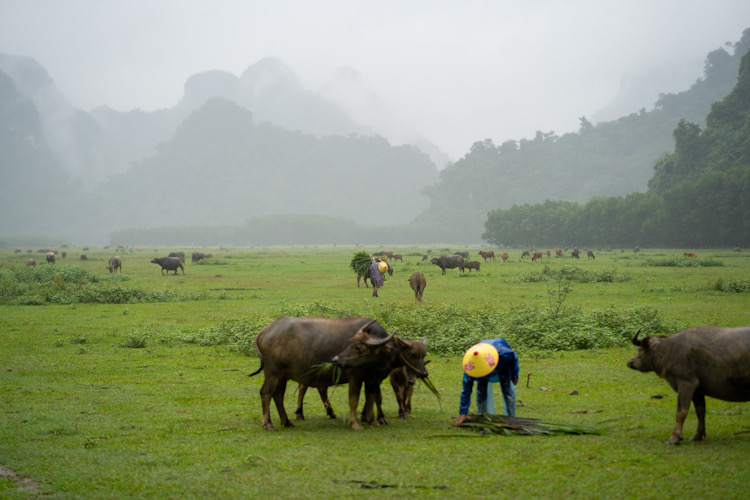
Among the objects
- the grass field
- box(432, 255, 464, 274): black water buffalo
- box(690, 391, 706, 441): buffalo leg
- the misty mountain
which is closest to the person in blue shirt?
the grass field

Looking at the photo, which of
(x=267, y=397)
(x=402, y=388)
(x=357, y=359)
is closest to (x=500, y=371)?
(x=402, y=388)

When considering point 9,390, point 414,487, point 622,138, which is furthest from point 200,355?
point 622,138

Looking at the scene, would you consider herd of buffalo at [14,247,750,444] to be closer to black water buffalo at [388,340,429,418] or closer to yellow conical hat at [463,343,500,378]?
black water buffalo at [388,340,429,418]

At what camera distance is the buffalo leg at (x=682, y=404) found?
7695mm

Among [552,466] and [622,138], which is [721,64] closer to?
[622,138]

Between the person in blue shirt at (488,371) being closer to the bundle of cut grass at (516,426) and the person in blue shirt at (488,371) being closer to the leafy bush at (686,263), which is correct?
the bundle of cut grass at (516,426)

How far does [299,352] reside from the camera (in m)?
9.38

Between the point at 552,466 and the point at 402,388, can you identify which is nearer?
the point at 552,466

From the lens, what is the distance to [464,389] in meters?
8.96

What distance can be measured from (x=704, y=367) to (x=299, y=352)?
5.32 metres

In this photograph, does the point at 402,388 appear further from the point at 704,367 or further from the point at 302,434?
the point at 704,367

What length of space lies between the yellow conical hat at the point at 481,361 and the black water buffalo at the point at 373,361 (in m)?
0.79

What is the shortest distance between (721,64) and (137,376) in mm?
211139

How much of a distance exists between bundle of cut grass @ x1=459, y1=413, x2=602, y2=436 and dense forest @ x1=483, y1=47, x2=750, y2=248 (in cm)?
6983
